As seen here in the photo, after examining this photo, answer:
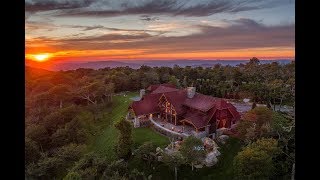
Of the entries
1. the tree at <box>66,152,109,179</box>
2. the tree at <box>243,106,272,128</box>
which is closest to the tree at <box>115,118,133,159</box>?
the tree at <box>66,152,109,179</box>

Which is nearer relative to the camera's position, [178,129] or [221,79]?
[178,129]

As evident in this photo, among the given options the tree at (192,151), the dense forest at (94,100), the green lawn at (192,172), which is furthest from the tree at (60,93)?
the tree at (192,151)

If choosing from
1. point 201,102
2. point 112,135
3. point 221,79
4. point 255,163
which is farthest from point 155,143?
point 221,79

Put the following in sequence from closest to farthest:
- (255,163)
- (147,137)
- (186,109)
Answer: (255,163), (147,137), (186,109)

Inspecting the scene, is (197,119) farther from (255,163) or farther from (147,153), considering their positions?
(255,163)
